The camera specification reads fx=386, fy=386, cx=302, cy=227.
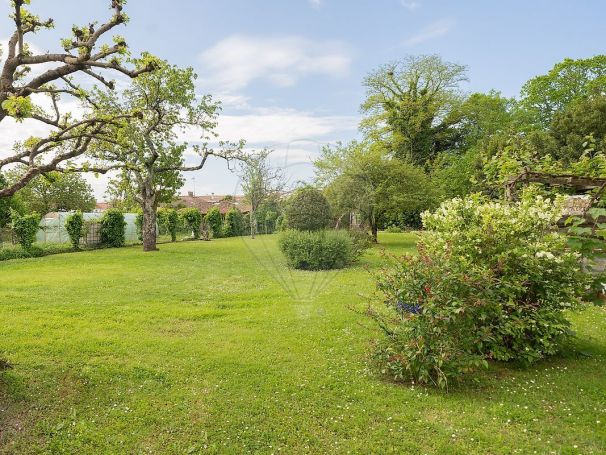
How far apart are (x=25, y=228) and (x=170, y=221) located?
42.2 ft

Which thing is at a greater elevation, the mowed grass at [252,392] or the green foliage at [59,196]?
the green foliage at [59,196]

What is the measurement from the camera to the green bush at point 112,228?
24.3 meters

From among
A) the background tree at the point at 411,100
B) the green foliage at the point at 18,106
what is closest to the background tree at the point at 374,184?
the background tree at the point at 411,100

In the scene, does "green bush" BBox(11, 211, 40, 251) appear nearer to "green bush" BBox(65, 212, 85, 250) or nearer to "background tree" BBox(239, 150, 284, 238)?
"green bush" BBox(65, 212, 85, 250)

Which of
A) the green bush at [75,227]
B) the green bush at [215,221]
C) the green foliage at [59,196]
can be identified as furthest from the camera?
the green foliage at [59,196]

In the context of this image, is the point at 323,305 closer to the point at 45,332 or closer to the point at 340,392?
the point at 340,392

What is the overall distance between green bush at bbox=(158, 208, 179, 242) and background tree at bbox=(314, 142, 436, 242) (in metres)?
12.7

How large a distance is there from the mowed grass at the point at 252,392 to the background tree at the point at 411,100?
31.1 meters

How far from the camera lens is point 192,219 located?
107 feet

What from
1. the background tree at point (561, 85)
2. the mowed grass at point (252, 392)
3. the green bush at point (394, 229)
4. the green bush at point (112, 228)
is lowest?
the mowed grass at point (252, 392)


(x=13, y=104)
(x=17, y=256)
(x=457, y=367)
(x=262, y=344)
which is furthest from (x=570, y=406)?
(x=17, y=256)

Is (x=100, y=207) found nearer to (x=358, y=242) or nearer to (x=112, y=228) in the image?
(x=112, y=228)

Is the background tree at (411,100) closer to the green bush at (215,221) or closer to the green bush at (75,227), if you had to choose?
the green bush at (215,221)

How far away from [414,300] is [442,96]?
36868 mm
